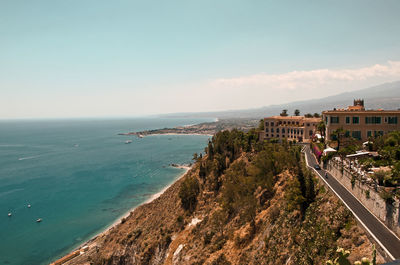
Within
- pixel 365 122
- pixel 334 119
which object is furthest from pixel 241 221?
pixel 365 122

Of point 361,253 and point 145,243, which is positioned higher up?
point 361,253

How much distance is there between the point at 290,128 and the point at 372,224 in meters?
51.3

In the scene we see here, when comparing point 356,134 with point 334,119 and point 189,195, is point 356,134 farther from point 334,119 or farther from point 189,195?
point 189,195

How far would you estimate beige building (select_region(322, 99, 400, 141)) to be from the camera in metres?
47.8

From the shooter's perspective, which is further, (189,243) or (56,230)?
(56,230)

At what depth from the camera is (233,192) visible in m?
44.6

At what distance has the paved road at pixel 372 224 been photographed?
18633mm

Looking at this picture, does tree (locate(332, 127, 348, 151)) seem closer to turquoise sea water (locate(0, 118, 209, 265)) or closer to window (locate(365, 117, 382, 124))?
window (locate(365, 117, 382, 124))

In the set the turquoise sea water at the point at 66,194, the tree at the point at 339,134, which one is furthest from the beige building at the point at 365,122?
the turquoise sea water at the point at 66,194

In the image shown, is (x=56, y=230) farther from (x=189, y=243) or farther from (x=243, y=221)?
(x=243, y=221)

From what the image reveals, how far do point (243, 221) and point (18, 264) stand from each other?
2465 inches

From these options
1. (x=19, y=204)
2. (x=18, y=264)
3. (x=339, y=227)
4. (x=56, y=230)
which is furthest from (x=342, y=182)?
(x=19, y=204)

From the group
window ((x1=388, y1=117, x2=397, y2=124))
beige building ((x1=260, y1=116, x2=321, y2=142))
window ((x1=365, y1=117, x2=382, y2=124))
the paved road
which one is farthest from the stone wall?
beige building ((x1=260, y1=116, x2=321, y2=142))

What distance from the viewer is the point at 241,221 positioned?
1540 inches
